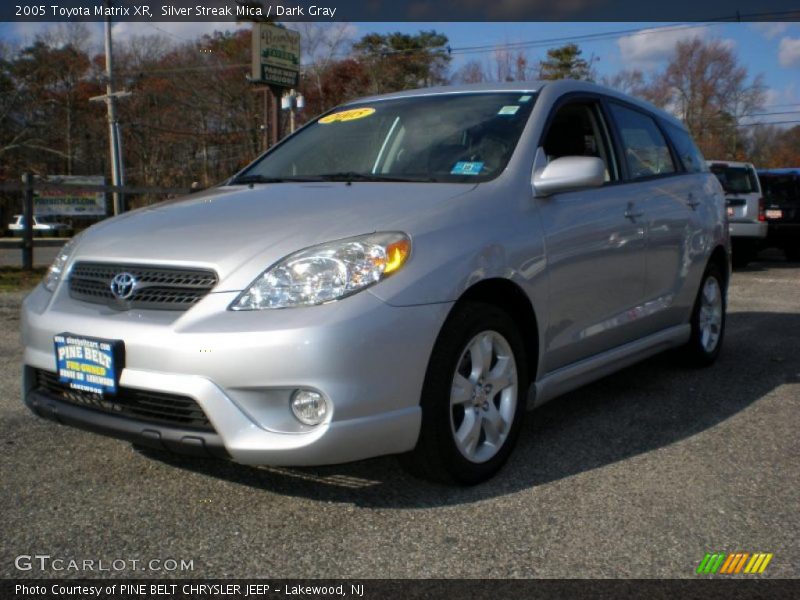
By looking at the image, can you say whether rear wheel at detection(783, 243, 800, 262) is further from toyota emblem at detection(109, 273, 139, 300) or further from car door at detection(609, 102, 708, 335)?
toyota emblem at detection(109, 273, 139, 300)

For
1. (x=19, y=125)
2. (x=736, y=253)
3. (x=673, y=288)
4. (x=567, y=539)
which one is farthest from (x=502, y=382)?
(x=19, y=125)

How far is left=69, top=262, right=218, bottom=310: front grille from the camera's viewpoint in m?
2.85

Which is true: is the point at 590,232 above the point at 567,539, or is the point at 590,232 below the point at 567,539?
above

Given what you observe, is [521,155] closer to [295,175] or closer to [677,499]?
[295,175]

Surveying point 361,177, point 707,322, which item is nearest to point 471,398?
point 361,177

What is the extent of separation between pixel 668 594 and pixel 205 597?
1338 millimetres

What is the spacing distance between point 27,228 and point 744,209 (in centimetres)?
1077

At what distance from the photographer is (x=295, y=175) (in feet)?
13.4

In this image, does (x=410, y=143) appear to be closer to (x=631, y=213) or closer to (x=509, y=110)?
(x=509, y=110)

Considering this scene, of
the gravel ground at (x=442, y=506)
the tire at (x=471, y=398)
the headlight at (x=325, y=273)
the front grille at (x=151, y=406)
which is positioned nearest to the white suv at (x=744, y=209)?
the gravel ground at (x=442, y=506)

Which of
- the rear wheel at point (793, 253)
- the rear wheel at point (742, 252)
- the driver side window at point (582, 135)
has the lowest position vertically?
the rear wheel at point (793, 253)

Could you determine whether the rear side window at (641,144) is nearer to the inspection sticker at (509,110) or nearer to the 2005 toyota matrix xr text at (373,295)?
the 2005 toyota matrix xr text at (373,295)

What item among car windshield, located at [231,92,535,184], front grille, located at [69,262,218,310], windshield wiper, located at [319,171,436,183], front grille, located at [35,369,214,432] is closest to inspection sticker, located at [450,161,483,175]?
car windshield, located at [231,92,535,184]

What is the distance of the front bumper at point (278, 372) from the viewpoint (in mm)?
2678
